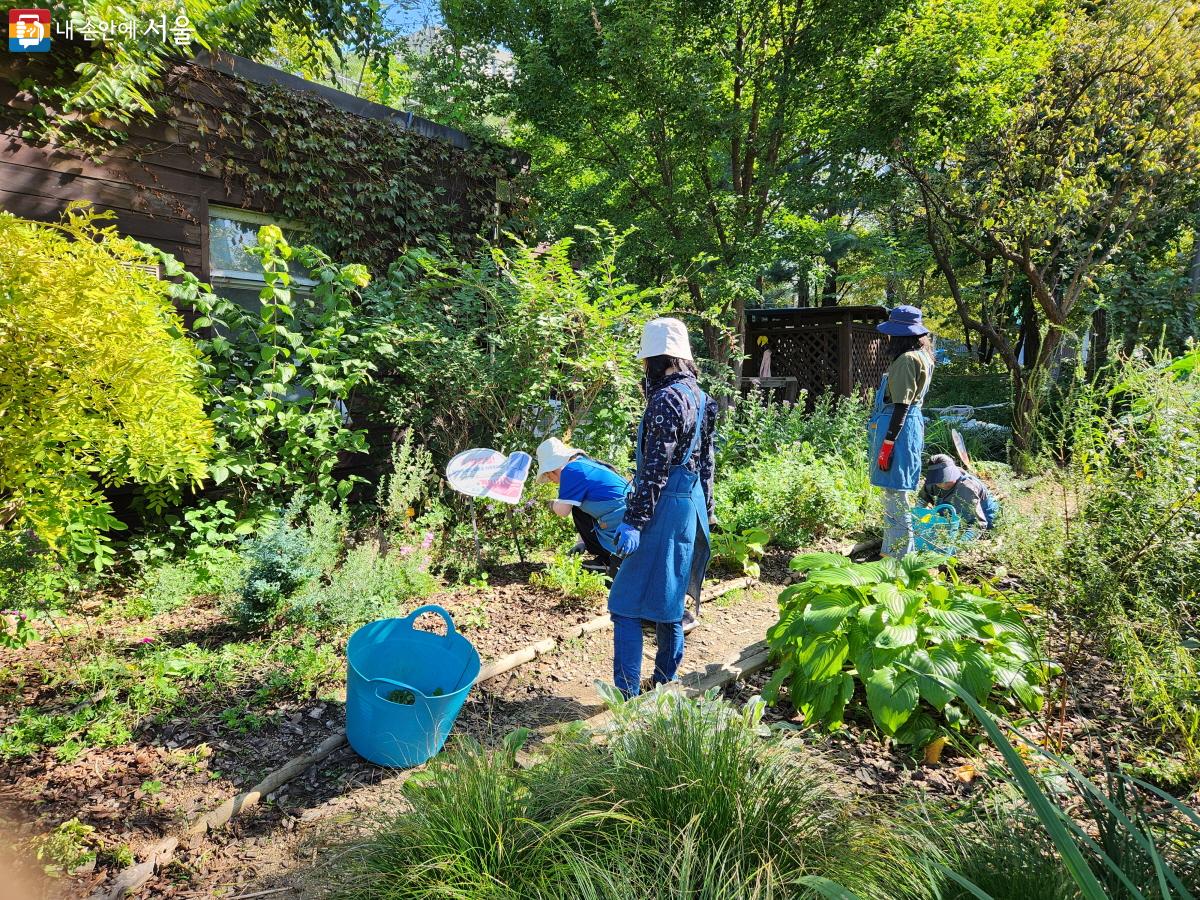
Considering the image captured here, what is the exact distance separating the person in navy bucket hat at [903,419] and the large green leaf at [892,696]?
227cm

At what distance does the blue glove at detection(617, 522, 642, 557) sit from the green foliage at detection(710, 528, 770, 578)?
7.99 feet

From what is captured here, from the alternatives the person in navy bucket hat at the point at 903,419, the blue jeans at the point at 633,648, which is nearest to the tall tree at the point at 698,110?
the person in navy bucket hat at the point at 903,419

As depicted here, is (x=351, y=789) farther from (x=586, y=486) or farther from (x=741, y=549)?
(x=741, y=549)

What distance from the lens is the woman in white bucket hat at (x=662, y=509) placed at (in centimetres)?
296

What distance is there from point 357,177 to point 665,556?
4822 millimetres

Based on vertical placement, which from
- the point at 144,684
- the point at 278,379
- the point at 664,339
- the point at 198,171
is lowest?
the point at 144,684

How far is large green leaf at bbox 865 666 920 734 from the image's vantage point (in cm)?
259

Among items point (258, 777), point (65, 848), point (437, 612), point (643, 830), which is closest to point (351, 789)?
point (258, 777)

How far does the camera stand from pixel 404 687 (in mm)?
2518

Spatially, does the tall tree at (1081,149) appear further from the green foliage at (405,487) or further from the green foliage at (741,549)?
the green foliage at (405,487)

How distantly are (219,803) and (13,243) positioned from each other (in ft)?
7.98

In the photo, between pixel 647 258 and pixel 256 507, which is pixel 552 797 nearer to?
pixel 256 507

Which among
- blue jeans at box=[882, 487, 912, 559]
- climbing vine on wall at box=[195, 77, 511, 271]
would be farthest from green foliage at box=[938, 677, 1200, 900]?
climbing vine on wall at box=[195, 77, 511, 271]

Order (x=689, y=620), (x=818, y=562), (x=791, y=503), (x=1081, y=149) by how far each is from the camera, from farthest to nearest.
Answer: (x=1081, y=149)
(x=791, y=503)
(x=689, y=620)
(x=818, y=562)
